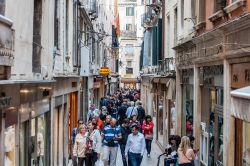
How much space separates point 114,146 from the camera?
15977 millimetres

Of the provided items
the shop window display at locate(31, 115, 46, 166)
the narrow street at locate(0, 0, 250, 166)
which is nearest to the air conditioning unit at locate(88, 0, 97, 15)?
the narrow street at locate(0, 0, 250, 166)

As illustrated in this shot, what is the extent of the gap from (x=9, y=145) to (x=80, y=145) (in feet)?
20.4

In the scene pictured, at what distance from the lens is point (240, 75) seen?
10.5 metres

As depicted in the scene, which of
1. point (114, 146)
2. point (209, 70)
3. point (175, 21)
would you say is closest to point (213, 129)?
point (209, 70)

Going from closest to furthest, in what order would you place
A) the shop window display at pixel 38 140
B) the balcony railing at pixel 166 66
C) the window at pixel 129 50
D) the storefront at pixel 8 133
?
the storefront at pixel 8 133, the shop window display at pixel 38 140, the balcony railing at pixel 166 66, the window at pixel 129 50

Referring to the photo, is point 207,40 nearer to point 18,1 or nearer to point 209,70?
point 209,70

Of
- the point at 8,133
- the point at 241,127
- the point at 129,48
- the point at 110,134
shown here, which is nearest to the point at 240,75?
the point at 241,127

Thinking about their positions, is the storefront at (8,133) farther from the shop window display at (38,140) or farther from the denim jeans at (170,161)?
the denim jeans at (170,161)

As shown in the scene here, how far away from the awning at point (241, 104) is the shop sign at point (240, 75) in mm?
2149

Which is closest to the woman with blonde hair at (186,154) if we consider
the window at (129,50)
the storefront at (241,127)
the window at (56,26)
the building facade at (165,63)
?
the storefront at (241,127)

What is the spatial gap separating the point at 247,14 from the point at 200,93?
591 cm

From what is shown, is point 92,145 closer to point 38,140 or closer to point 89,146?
point 89,146

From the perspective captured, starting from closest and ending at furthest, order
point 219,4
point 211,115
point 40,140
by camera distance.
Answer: point 40,140
point 219,4
point 211,115

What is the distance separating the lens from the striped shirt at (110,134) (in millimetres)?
A: 15906
